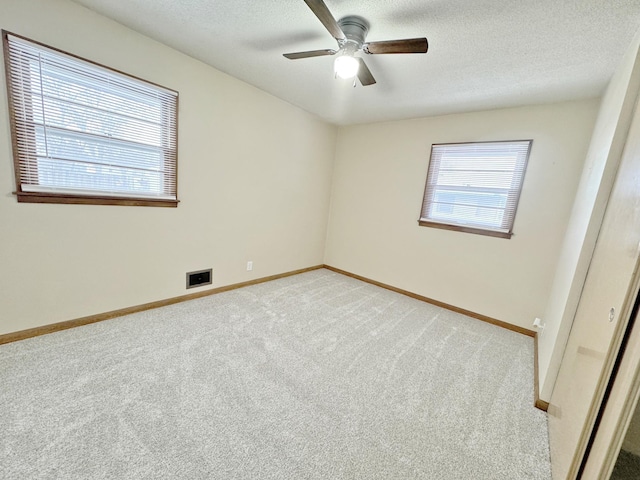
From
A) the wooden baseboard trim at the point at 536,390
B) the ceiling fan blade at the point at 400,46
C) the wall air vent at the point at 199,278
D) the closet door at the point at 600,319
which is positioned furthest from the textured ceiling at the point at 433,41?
the wooden baseboard trim at the point at 536,390

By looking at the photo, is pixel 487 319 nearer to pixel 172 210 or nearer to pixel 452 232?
pixel 452 232

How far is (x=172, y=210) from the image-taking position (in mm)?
2498

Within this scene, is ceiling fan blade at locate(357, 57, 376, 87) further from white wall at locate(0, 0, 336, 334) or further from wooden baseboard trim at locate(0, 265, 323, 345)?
wooden baseboard trim at locate(0, 265, 323, 345)

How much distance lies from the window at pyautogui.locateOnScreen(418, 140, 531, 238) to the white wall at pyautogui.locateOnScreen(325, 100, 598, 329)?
0.08 m

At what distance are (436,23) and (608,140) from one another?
1.25 metres

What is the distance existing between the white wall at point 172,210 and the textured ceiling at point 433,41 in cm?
24

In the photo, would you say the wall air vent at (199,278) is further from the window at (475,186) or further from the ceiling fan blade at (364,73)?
the window at (475,186)

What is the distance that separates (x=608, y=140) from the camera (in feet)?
5.08

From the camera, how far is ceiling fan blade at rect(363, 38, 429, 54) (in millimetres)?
1419

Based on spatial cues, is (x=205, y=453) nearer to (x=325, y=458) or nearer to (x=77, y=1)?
(x=325, y=458)

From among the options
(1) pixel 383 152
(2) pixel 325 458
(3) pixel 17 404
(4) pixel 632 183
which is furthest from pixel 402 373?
(1) pixel 383 152

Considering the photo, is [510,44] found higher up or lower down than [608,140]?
higher up

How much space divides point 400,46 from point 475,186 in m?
2.02

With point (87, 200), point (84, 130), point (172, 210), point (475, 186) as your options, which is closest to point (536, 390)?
point (475, 186)
